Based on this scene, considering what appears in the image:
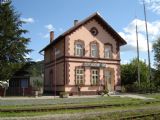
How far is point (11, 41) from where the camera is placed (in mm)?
35875

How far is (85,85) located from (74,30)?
6365mm

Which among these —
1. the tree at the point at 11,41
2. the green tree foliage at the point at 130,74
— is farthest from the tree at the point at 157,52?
the tree at the point at 11,41

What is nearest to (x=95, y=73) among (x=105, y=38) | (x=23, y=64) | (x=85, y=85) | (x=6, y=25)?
(x=85, y=85)

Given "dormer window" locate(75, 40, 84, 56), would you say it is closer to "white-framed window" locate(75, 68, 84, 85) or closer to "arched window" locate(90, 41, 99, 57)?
"arched window" locate(90, 41, 99, 57)

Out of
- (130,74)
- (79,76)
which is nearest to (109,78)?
(79,76)

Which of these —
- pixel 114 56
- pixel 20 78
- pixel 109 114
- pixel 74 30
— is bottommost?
pixel 109 114

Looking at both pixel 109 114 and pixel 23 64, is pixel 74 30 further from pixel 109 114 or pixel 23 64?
pixel 109 114

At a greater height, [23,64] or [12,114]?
[23,64]

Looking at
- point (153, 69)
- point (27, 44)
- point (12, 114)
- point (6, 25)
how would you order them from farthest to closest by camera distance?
point (153, 69) < point (27, 44) < point (6, 25) < point (12, 114)

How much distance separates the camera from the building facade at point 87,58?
35.7 m

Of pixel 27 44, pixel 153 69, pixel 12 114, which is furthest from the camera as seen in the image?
pixel 153 69

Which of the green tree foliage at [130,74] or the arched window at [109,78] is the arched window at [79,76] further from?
the green tree foliage at [130,74]

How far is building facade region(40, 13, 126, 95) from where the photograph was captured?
3569 cm

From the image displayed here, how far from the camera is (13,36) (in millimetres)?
35875
